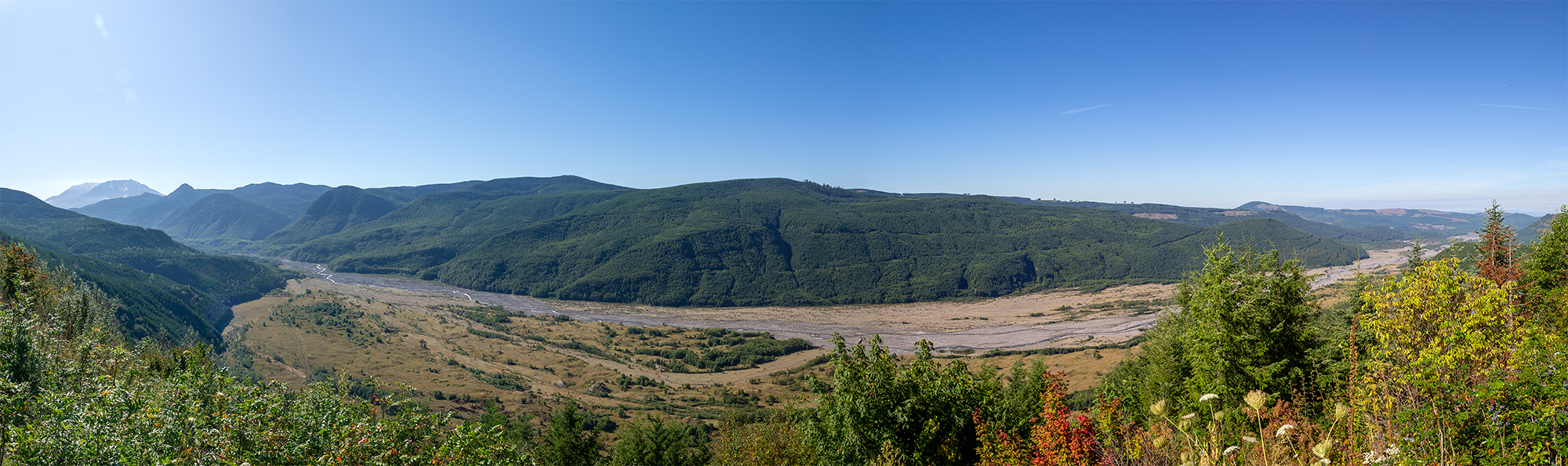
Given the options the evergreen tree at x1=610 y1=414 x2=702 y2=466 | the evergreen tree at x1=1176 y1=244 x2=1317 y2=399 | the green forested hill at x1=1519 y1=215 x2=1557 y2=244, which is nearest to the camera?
the evergreen tree at x1=1176 y1=244 x2=1317 y2=399

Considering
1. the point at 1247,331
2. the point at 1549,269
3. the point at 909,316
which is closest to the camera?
the point at 1247,331

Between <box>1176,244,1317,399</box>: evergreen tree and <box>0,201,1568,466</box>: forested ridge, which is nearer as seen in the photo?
<box>0,201,1568,466</box>: forested ridge

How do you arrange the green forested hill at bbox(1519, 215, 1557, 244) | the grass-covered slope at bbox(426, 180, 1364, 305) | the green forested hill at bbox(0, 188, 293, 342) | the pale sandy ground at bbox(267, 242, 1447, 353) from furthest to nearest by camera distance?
1. the grass-covered slope at bbox(426, 180, 1364, 305)
2. the pale sandy ground at bbox(267, 242, 1447, 353)
3. the green forested hill at bbox(0, 188, 293, 342)
4. the green forested hill at bbox(1519, 215, 1557, 244)

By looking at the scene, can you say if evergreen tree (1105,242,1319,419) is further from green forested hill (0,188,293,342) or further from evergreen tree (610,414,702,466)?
green forested hill (0,188,293,342)

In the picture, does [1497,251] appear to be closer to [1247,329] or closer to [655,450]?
[1247,329]

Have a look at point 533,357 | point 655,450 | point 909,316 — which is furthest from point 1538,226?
point 533,357

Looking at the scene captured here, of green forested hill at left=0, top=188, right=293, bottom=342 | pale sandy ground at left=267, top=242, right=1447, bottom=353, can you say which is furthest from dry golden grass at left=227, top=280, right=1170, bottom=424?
green forested hill at left=0, top=188, right=293, bottom=342

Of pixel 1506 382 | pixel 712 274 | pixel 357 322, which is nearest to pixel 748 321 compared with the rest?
pixel 712 274

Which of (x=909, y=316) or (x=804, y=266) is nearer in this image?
(x=909, y=316)

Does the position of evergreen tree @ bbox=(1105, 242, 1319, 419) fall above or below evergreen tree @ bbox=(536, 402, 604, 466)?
above

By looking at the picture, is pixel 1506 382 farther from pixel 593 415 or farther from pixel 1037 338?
pixel 1037 338
